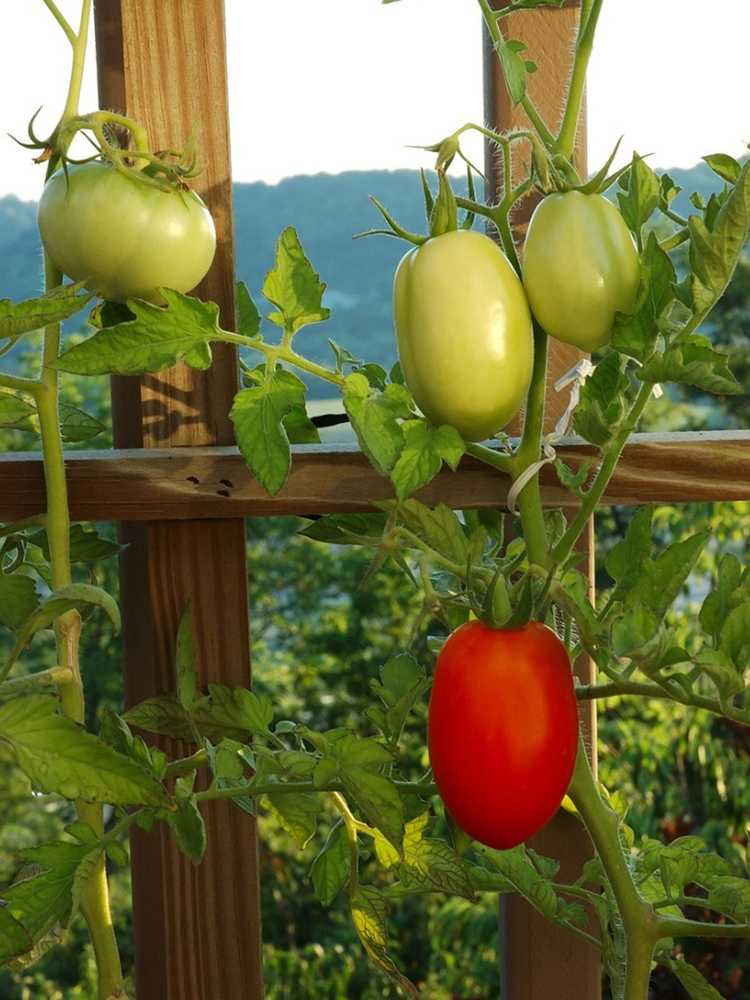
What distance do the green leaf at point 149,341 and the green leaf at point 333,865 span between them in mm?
254

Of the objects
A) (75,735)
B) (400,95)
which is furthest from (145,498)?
(400,95)

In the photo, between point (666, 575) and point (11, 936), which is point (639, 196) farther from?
point (11, 936)

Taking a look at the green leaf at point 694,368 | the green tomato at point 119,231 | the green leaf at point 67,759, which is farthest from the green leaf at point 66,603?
the green leaf at point 694,368

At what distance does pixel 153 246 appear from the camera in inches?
23.3

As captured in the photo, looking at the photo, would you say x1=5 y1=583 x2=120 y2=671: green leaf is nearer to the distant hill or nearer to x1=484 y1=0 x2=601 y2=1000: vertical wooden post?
x1=484 y1=0 x2=601 y2=1000: vertical wooden post

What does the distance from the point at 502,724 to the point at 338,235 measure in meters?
9.27

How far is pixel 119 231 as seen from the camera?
0.58 meters

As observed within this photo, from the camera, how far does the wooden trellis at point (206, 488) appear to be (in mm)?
709

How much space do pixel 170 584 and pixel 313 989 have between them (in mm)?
4087

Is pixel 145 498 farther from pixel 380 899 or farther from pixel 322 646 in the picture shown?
pixel 322 646

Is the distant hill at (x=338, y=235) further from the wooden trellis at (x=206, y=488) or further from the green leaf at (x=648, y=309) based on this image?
the green leaf at (x=648, y=309)

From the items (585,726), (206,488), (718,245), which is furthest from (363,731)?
(718,245)

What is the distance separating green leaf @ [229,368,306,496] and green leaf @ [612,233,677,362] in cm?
14

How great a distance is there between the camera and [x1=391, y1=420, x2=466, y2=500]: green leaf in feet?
1.80
